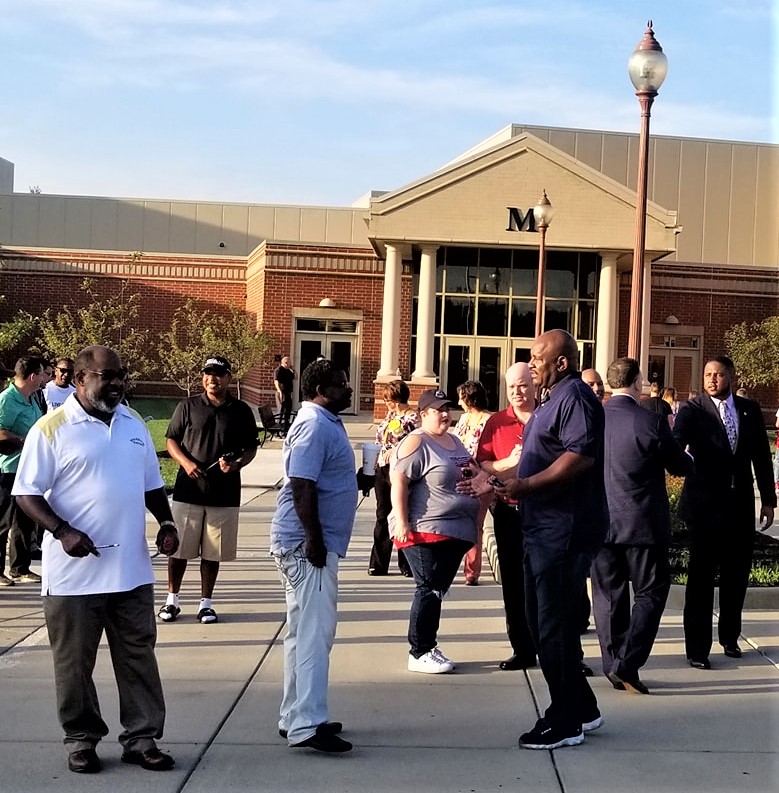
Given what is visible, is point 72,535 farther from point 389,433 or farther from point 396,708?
point 389,433

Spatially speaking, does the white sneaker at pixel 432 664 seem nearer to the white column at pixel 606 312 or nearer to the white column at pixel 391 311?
the white column at pixel 391 311

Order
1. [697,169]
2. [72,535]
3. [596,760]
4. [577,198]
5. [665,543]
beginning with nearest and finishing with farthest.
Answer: [72,535]
[596,760]
[665,543]
[577,198]
[697,169]

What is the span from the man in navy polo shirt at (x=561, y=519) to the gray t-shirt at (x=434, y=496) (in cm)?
124

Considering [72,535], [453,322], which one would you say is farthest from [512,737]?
[453,322]

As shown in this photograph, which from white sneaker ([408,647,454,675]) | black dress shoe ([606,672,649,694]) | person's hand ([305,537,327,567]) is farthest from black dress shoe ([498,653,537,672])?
person's hand ([305,537,327,567])

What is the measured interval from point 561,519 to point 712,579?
2249mm

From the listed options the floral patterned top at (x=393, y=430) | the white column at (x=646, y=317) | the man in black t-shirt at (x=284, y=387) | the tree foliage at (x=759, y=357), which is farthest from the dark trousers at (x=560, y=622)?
the tree foliage at (x=759, y=357)

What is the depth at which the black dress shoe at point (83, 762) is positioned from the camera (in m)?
4.95

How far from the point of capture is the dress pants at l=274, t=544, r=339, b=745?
528 centimetres

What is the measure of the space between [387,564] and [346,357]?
73.8 feet

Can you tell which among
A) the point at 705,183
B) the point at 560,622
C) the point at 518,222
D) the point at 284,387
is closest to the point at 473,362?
the point at 518,222

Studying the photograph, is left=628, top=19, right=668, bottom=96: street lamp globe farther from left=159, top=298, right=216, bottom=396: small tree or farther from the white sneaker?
left=159, top=298, right=216, bottom=396: small tree

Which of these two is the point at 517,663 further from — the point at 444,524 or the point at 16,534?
the point at 16,534

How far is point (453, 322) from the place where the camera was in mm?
32031
